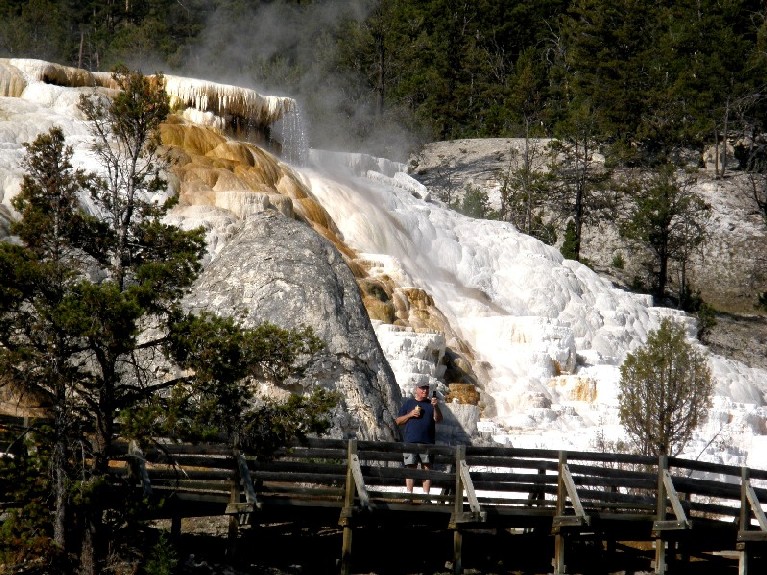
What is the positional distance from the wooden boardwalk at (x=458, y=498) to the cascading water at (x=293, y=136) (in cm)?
1752

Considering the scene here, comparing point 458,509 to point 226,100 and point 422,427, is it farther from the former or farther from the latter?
point 226,100

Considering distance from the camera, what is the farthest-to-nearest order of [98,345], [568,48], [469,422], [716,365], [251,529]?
[568,48]
[716,365]
[469,422]
[251,529]
[98,345]

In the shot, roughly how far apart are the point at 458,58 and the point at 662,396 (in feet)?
125

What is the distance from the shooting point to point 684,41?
47.6 metres

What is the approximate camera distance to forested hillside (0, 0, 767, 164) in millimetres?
44281

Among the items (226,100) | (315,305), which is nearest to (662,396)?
(315,305)

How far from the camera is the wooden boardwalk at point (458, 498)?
36.3 ft

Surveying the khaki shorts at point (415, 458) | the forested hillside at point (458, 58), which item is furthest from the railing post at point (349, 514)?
the forested hillside at point (458, 58)

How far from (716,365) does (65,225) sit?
18490 millimetres

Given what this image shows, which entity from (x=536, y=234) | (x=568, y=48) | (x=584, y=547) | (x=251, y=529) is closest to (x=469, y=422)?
(x=584, y=547)

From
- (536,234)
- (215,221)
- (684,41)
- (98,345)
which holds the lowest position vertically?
(98,345)

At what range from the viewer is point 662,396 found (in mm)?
17141

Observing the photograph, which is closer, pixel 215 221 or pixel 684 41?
pixel 215 221

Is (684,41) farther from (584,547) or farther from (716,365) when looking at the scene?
(584,547)
